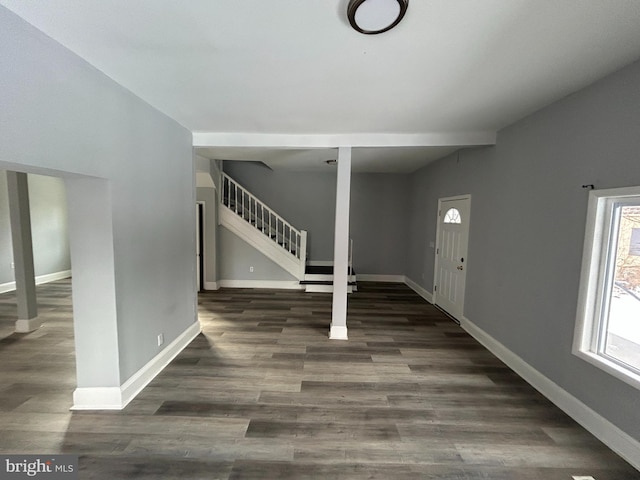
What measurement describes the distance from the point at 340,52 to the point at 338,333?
3.07 m

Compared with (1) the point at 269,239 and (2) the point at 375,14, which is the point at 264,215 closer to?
(1) the point at 269,239

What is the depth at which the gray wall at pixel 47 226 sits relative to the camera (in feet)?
19.3

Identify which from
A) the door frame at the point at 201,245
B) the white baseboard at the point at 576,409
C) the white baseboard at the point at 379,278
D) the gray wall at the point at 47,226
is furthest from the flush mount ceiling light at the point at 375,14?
the gray wall at the point at 47,226

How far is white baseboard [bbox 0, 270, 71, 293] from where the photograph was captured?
5157 mm

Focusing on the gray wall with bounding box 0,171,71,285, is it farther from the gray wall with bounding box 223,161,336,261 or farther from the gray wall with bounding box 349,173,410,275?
the gray wall with bounding box 349,173,410,275

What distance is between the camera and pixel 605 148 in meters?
1.94

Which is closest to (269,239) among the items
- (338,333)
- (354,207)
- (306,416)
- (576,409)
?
(354,207)

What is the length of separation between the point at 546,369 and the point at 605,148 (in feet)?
6.34

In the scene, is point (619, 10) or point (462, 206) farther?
point (462, 206)

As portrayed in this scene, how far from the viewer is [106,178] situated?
2008mm

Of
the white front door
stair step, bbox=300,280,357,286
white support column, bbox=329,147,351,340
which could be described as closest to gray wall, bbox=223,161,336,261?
stair step, bbox=300,280,357,286

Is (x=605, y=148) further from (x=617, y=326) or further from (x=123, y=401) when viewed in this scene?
(x=123, y=401)

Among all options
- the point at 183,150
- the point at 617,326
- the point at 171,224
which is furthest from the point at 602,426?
the point at 183,150

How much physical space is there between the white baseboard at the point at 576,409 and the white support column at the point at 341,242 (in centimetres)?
186
